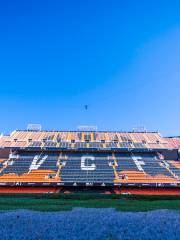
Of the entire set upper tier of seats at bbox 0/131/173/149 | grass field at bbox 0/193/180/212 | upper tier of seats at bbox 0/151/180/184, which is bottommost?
grass field at bbox 0/193/180/212

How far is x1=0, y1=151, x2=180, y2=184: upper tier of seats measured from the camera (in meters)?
43.8

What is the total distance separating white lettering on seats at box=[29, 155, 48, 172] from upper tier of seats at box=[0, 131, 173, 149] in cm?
266

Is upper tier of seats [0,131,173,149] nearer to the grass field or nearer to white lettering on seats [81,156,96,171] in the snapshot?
white lettering on seats [81,156,96,171]

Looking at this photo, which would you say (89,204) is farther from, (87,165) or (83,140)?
(83,140)

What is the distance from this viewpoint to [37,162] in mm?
50438

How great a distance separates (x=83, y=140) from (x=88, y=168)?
12026mm

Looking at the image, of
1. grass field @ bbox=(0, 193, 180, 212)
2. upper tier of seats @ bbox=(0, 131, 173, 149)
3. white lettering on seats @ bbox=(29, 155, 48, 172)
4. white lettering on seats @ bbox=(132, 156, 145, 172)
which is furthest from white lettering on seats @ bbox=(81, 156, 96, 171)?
grass field @ bbox=(0, 193, 180, 212)

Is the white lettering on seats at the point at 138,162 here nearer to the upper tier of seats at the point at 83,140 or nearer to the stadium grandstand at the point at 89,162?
the stadium grandstand at the point at 89,162

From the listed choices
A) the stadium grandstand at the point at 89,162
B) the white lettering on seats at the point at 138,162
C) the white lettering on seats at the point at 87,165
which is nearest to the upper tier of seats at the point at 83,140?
the stadium grandstand at the point at 89,162

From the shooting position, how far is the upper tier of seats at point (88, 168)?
43812mm

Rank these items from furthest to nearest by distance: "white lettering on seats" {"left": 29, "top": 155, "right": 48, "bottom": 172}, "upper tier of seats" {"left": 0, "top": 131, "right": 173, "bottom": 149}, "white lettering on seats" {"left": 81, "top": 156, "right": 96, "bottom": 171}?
"upper tier of seats" {"left": 0, "top": 131, "right": 173, "bottom": 149} < "white lettering on seats" {"left": 29, "top": 155, "right": 48, "bottom": 172} < "white lettering on seats" {"left": 81, "top": 156, "right": 96, "bottom": 171}

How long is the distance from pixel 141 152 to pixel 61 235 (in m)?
51.3

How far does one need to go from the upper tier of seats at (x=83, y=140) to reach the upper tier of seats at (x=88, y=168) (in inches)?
72.7

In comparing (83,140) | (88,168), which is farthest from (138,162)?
(83,140)
